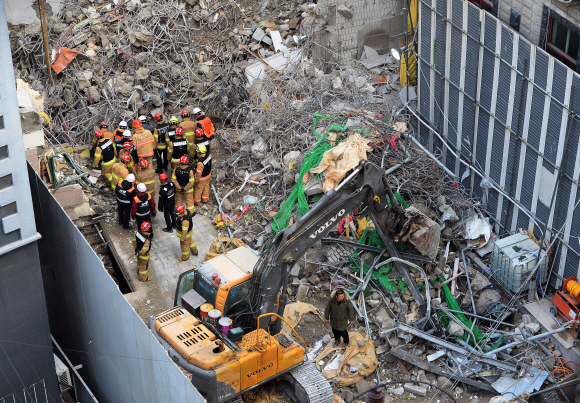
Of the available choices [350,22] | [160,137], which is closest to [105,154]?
[160,137]

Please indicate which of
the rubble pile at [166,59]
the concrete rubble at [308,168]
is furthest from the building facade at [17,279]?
the rubble pile at [166,59]

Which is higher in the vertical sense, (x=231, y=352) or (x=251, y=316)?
(x=231, y=352)

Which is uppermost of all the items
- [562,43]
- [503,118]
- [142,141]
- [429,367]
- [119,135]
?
[562,43]

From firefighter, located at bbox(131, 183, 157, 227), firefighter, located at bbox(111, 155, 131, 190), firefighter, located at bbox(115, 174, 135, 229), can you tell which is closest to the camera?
firefighter, located at bbox(131, 183, 157, 227)

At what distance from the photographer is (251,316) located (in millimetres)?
10445

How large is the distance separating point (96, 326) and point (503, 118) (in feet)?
24.8

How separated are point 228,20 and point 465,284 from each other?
10.7m

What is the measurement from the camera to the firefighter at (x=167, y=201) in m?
13.7

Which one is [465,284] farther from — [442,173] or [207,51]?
[207,51]

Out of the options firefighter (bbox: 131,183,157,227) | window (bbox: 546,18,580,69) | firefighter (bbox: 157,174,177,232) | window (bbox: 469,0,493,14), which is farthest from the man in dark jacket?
window (bbox: 469,0,493,14)

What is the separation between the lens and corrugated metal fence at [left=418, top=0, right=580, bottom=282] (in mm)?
10789

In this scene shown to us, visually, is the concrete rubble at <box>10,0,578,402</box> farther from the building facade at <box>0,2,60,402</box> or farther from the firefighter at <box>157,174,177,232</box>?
the building facade at <box>0,2,60,402</box>

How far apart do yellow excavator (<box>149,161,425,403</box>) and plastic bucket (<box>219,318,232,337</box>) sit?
0.08 meters

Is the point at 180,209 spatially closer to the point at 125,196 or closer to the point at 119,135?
the point at 125,196
